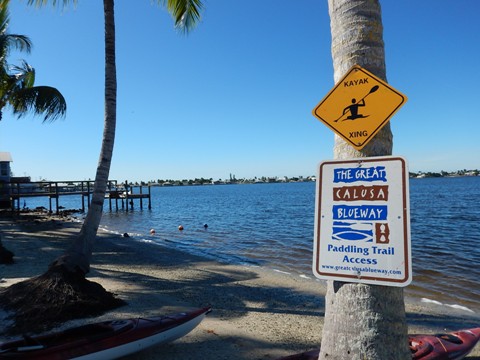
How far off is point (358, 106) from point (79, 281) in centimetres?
579

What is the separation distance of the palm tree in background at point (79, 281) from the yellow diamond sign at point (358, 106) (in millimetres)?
5371

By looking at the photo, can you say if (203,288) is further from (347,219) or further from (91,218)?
(347,219)

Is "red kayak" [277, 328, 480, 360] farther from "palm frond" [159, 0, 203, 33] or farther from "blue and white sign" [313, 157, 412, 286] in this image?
"palm frond" [159, 0, 203, 33]

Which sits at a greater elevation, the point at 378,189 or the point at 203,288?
the point at 378,189

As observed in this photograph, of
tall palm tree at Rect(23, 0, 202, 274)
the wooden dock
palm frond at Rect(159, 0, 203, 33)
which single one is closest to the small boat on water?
tall palm tree at Rect(23, 0, 202, 274)

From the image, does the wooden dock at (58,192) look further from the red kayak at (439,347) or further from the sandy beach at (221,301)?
the red kayak at (439,347)

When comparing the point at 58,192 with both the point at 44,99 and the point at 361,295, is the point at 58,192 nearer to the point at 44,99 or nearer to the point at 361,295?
the point at 44,99

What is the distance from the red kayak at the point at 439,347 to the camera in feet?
13.5

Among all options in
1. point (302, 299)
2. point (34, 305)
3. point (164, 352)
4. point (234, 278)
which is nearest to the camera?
point (164, 352)

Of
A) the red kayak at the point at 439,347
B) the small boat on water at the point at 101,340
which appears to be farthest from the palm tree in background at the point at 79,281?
the red kayak at the point at 439,347

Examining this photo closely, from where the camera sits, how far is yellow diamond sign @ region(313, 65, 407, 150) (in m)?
2.36

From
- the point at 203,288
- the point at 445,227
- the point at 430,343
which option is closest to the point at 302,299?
the point at 203,288

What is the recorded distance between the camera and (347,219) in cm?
238

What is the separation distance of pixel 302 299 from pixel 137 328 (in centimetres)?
488
